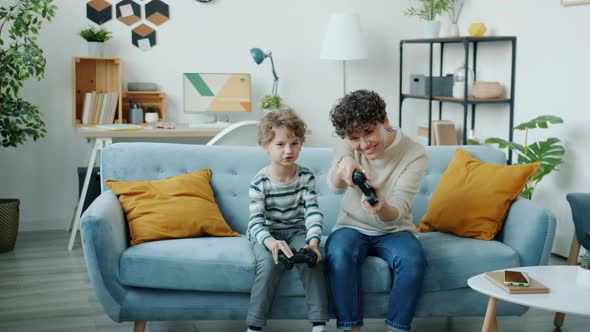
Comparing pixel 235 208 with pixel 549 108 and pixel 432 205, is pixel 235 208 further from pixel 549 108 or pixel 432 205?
pixel 549 108

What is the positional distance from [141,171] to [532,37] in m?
2.58

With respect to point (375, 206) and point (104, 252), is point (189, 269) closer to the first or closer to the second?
point (104, 252)

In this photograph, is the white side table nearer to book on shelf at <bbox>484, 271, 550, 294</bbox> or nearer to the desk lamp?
book on shelf at <bbox>484, 271, 550, 294</bbox>

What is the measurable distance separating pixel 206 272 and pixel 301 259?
0.35 meters

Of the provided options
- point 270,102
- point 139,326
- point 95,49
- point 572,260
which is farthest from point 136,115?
point 572,260

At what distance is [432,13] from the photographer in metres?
5.23

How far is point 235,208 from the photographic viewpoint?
299 cm

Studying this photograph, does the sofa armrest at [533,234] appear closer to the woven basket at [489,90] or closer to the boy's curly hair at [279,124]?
the boy's curly hair at [279,124]

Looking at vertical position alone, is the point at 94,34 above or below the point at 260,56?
above

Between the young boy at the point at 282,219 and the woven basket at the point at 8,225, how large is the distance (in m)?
2.15

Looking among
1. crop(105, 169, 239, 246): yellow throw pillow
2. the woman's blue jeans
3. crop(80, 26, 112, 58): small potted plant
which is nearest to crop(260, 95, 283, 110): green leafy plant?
crop(80, 26, 112, 58): small potted plant

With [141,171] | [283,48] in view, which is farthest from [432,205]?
[283,48]

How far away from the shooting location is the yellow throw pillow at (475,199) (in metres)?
2.81

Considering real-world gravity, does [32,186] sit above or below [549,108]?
below
